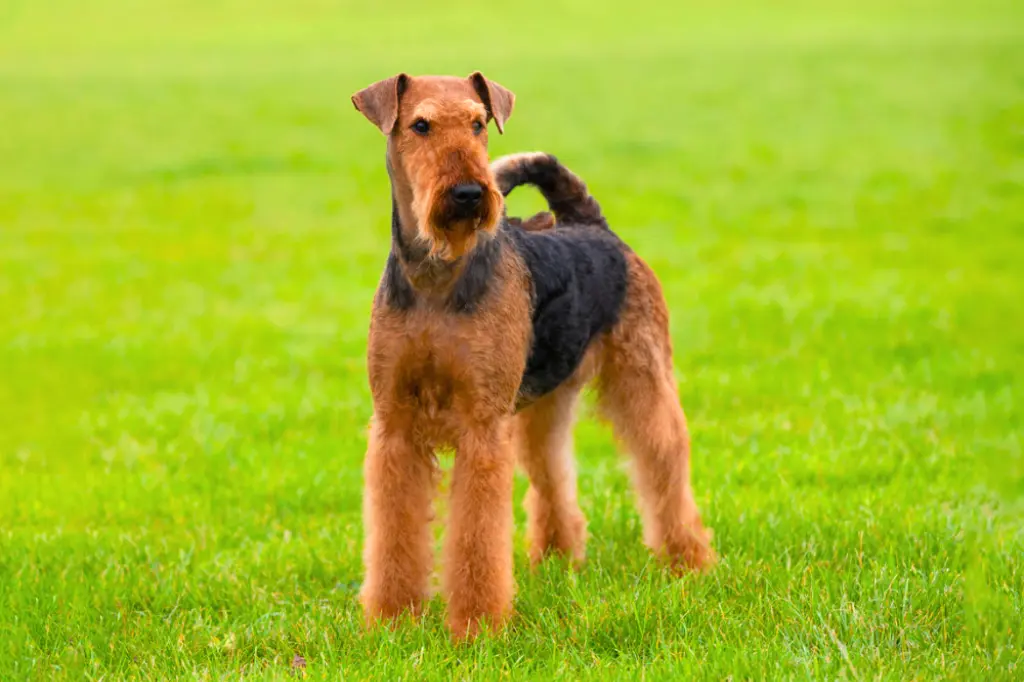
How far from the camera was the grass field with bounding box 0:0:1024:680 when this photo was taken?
417 cm

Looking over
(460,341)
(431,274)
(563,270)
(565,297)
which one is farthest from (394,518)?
(563,270)

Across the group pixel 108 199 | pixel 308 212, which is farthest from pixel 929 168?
pixel 108 199

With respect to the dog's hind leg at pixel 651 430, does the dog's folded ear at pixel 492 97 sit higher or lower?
higher

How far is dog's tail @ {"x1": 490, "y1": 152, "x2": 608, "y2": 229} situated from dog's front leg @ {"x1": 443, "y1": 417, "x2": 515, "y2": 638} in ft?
4.54

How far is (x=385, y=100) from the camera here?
4.20m

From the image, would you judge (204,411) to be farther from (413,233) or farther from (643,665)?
(643,665)

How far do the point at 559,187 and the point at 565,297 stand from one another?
88cm

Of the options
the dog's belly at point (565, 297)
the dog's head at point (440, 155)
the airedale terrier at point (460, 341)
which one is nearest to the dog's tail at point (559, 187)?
the airedale terrier at point (460, 341)

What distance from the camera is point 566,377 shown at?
15.7 ft

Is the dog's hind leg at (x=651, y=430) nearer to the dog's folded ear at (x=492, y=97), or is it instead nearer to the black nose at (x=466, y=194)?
the dog's folded ear at (x=492, y=97)

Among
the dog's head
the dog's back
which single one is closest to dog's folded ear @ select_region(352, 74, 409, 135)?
the dog's head

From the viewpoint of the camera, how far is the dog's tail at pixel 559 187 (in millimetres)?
5148

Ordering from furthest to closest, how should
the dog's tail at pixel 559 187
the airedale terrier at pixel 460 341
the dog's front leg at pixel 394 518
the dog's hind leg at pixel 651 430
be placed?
the dog's tail at pixel 559 187 < the dog's hind leg at pixel 651 430 < the dog's front leg at pixel 394 518 < the airedale terrier at pixel 460 341

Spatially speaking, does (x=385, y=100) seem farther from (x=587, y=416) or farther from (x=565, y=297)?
(x=587, y=416)
